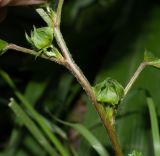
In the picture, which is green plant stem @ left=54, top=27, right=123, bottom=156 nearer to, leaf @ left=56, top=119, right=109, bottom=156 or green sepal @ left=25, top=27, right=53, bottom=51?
green sepal @ left=25, top=27, right=53, bottom=51

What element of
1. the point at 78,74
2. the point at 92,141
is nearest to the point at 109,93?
the point at 78,74

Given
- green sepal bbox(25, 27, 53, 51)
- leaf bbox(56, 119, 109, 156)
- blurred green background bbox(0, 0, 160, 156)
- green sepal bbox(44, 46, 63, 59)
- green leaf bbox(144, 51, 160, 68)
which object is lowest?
blurred green background bbox(0, 0, 160, 156)

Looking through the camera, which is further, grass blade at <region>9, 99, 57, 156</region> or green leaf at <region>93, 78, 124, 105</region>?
grass blade at <region>9, 99, 57, 156</region>

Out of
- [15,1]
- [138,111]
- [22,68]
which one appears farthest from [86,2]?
[15,1]

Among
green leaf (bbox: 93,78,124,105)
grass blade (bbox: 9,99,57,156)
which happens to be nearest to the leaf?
grass blade (bbox: 9,99,57,156)

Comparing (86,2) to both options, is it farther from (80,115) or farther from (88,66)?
(80,115)

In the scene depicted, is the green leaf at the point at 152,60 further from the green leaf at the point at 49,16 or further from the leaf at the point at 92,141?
the leaf at the point at 92,141
